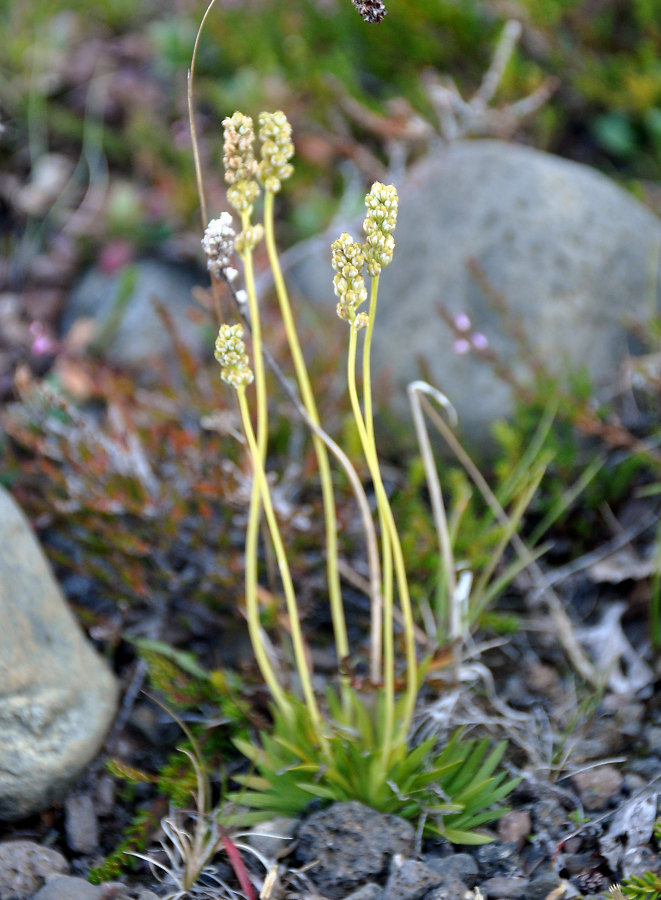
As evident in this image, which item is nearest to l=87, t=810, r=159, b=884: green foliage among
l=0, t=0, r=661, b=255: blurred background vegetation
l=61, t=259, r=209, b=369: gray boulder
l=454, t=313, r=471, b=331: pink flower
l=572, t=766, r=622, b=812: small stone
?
l=572, t=766, r=622, b=812: small stone

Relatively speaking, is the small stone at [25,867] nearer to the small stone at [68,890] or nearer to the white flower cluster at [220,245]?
the small stone at [68,890]

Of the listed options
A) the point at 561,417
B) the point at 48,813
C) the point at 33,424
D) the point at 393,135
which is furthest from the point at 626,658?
the point at 393,135

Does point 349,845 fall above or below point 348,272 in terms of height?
below

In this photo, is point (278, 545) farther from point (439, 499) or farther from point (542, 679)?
point (542, 679)

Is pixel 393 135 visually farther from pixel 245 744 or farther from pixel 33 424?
pixel 245 744

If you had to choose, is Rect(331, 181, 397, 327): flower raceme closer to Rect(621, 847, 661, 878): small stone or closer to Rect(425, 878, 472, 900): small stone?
Rect(425, 878, 472, 900): small stone

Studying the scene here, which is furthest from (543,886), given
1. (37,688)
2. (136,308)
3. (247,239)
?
(136,308)
